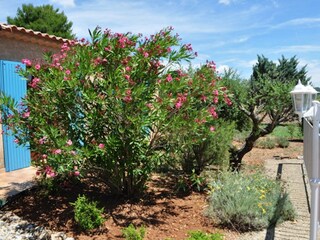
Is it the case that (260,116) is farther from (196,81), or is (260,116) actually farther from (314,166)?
(314,166)

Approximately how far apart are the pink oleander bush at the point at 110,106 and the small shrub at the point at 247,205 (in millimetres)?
1049

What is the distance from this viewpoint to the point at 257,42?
1016cm

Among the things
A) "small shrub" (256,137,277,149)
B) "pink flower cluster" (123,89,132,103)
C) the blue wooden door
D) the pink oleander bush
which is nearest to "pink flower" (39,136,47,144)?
the pink oleander bush

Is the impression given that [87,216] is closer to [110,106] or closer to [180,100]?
[110,106]

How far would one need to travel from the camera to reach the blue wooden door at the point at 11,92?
26.2 ft

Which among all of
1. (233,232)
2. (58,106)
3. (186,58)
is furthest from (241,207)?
(58,106)

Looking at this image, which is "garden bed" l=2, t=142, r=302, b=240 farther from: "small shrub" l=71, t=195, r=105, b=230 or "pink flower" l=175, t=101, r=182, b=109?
"pink flower" l=175, t=101, r=182, b=109

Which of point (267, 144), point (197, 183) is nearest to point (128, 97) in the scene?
point (197, 183)

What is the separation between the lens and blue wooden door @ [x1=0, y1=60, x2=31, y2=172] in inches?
315

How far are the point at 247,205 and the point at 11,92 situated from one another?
6032 mm

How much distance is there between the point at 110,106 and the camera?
5.25 m

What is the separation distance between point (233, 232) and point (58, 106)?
340 centimetres

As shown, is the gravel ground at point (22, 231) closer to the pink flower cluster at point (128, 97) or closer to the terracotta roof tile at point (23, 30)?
the pink flower cluster at point (128, 97)

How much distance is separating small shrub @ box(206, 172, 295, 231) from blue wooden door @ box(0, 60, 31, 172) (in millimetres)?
5012
